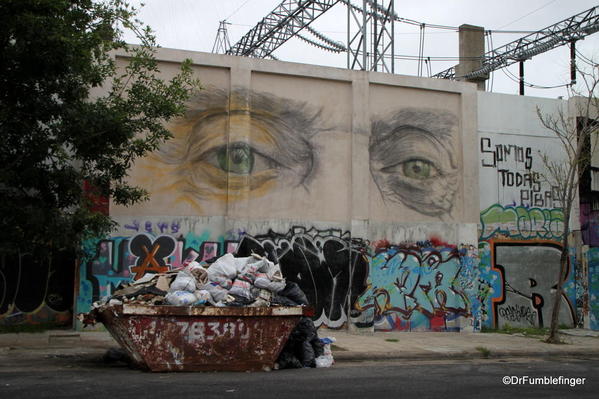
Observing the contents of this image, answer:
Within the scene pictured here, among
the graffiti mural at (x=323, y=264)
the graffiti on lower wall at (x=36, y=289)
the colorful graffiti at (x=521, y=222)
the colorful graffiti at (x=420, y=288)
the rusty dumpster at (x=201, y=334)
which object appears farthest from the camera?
the colorful graffiti at (x=521, y=222)

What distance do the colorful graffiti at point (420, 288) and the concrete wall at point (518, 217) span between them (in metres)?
0.88

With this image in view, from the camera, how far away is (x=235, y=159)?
15602 millimetres

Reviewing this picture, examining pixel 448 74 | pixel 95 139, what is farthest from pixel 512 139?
pixel 448 74

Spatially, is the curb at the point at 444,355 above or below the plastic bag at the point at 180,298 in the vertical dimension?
below

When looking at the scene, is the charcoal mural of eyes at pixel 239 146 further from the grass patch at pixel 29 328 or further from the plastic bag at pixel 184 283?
the plastic bag at pixel 184 283

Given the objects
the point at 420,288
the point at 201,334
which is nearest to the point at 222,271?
the point at 201,334

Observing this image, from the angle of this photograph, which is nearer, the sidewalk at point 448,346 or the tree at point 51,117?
the tree at point 51,117

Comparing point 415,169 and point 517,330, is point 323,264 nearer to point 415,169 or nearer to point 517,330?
point 415,169

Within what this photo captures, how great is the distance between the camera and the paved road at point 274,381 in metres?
7.80

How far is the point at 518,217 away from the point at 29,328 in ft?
41.1

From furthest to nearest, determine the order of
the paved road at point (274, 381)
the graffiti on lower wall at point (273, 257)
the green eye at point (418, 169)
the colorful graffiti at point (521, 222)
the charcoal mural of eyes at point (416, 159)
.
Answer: the colorful graffiti at point (521, 222), the green eye at point (418, 169), the charcoal mural of eyes at point (416, 159), the graffiti on lower wall at point (273, 257), the paved road at point (274, 381)

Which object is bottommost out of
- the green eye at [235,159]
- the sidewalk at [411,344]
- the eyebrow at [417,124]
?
the sidewalk at [411,344]

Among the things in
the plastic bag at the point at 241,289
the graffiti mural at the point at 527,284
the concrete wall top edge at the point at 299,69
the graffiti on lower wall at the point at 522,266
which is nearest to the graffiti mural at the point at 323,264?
the graffiti on lower wall at the point at 522,266

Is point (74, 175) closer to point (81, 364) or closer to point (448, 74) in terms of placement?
point (81, 364)
